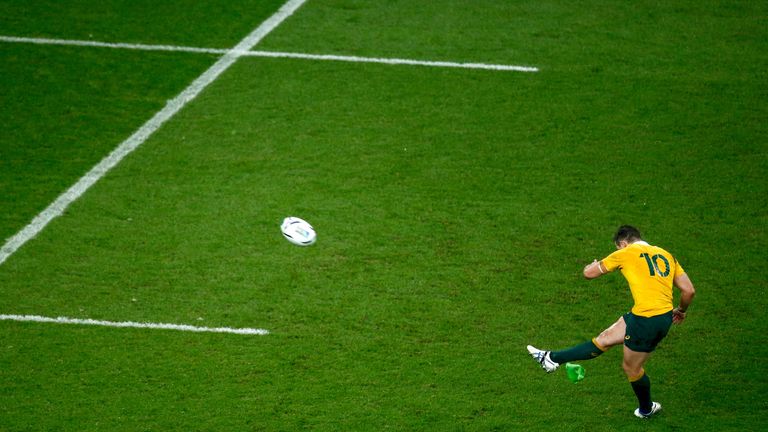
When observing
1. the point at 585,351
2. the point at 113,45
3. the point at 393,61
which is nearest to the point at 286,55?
the point at 393,61

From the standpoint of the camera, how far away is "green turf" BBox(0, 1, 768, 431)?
9.10 metres

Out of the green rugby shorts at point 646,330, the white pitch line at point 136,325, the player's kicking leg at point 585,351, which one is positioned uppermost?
the green rugby shorts at point 646,330

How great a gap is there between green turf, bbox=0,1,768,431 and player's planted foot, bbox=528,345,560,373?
22 centimetres

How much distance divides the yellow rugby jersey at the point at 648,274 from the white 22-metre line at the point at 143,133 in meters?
6.36

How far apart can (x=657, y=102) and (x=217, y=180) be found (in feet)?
18.9

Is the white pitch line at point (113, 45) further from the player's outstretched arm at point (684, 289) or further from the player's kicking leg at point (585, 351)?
the player's outstretched arm at point (684, 289)

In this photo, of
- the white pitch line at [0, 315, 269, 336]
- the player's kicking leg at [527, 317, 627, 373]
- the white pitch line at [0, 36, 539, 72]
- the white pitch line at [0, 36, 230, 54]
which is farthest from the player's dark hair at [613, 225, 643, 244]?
the white pitch line at [0, 36, 230, 54]

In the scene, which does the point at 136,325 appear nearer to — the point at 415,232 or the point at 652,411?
the point at 415,232

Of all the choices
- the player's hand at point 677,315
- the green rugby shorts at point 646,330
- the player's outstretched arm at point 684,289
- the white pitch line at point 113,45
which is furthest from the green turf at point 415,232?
the player's outstretched arm at point 684,289

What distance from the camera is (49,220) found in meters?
11.9

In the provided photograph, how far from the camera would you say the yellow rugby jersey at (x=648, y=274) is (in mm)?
8297

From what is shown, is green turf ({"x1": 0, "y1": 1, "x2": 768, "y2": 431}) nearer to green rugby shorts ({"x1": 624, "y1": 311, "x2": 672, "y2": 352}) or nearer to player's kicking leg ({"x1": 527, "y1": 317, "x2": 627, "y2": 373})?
player's kicking leg ({"x1": 527, "y1": 317, "x2": 627, "y2": 373})

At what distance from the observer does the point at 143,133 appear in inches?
541

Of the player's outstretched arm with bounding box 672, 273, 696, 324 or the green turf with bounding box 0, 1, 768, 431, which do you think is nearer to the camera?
the player's outstretched arm with bounding box 672, 273, 696, 324
